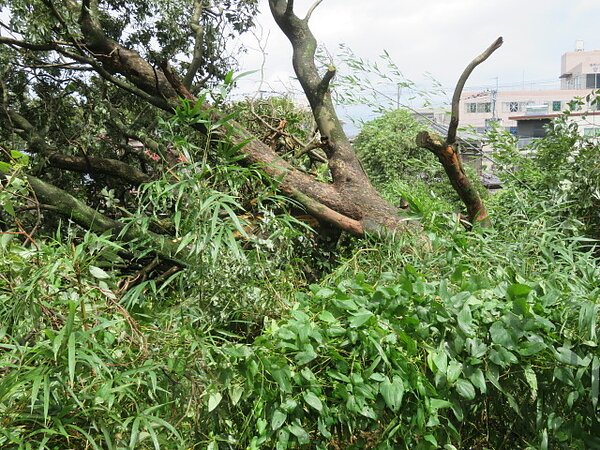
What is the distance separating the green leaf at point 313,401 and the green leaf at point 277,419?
0.08 metres

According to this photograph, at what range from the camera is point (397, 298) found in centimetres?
200

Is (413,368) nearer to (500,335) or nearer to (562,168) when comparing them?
→ (500,335)

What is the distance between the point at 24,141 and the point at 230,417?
340 centimetres

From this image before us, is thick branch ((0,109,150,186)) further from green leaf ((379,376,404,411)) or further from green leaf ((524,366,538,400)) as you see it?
green leaf ((524,366,538,400))

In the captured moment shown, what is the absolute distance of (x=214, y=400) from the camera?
1.94m

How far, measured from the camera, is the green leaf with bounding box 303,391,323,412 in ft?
6.10

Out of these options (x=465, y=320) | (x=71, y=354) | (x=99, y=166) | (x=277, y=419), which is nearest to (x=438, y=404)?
(x=465, y=320)

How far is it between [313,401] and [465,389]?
1.55 ft

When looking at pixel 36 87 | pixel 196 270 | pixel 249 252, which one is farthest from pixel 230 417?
pixel 36 87

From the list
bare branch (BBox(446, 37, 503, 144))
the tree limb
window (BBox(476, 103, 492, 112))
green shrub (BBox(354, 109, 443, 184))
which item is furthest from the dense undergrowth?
window (BBox(476, 103, 492, 112))

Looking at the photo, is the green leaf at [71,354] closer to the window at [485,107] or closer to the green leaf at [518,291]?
the green leaf at [518,291]

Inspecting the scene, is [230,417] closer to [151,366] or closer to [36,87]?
[151,366]

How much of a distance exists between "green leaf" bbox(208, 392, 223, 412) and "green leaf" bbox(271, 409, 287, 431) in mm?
192

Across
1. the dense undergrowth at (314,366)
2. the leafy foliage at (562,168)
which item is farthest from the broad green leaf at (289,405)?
the leafy foliage at (562,168)
